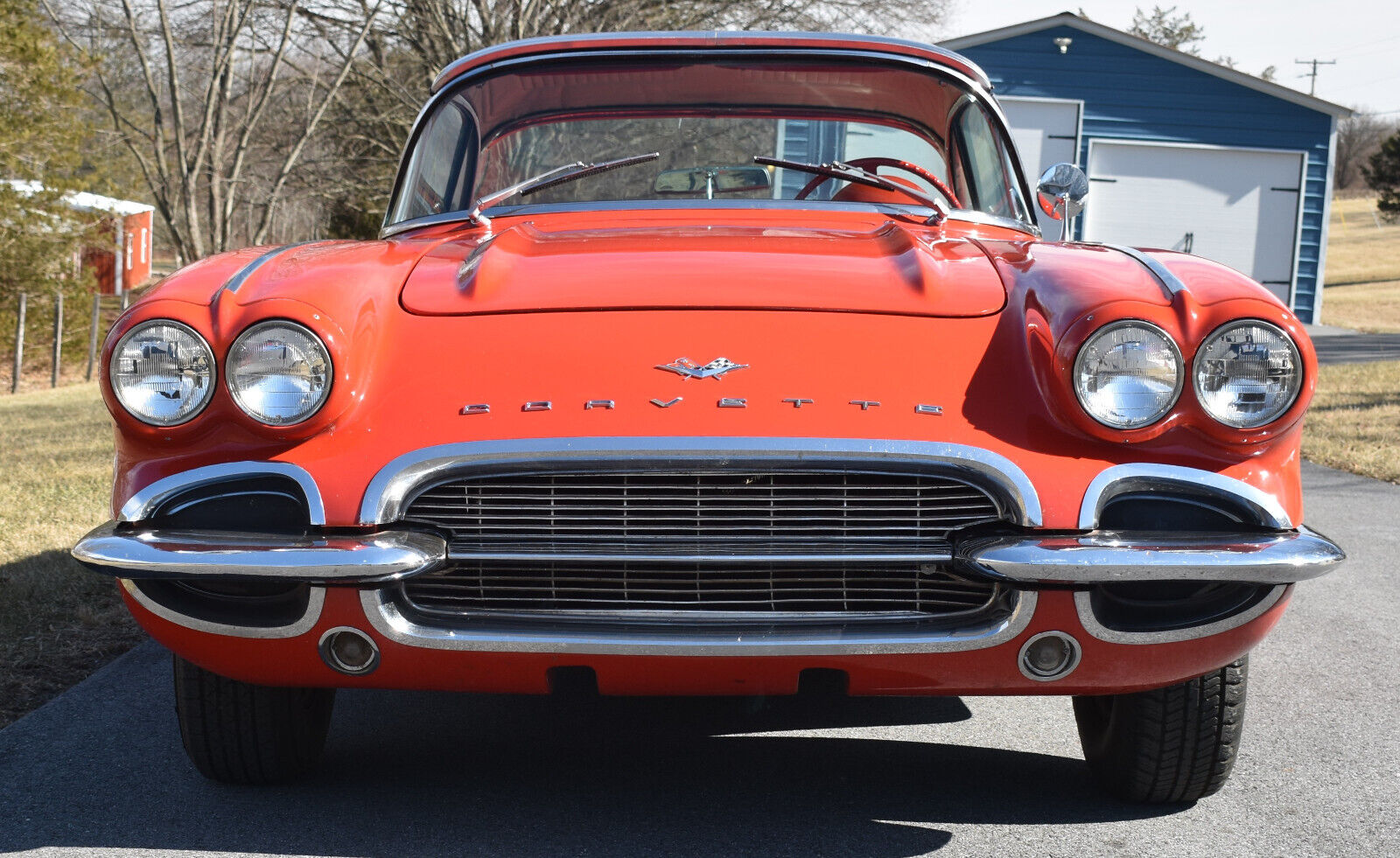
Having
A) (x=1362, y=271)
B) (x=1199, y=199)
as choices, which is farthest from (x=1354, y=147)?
(x=1199, y=199)

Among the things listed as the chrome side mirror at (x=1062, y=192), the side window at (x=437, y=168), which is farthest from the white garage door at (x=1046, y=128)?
the side window at (x=437, y=168)

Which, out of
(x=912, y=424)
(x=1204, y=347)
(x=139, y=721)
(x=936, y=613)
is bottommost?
(x=139, y=721)

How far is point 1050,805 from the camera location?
273cm

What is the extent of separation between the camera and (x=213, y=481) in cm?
234

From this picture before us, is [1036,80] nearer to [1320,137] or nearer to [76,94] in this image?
[1320,137]

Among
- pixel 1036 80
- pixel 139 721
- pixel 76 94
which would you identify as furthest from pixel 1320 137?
pixel 139 721

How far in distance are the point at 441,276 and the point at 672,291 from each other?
1.65 feet

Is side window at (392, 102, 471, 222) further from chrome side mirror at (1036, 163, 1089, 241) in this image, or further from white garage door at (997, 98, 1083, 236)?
white garage door at (997, 98, 1083, 236)

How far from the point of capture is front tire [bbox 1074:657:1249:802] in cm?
257

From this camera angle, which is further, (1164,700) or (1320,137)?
(1320,137)

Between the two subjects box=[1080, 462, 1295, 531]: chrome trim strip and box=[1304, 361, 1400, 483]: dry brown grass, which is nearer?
box=[1080, 462, 1295, 531]: chrome trim strip

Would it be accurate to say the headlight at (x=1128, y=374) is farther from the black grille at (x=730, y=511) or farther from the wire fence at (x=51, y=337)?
the wire fence at (x=51, y=337)

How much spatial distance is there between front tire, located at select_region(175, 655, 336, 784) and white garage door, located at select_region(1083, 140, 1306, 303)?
1703 centimetres

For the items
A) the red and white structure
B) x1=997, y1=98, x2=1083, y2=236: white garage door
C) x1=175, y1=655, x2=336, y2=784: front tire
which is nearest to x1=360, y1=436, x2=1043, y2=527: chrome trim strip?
x1=175, y1=655, x2=336, y2=784: front tire
